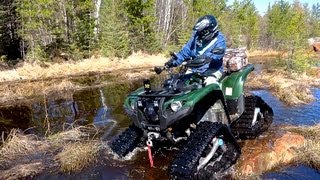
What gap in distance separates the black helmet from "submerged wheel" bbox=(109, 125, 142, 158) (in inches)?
74.8

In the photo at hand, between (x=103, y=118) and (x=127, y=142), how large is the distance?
12.0 feet

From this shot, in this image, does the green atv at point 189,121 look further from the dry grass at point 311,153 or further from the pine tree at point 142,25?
the pine tree at point 142,25

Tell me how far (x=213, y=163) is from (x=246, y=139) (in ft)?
6.13

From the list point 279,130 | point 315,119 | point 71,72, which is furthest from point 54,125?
point 71,72

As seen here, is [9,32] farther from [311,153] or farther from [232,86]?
[311,153]

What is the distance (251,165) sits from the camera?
5.34 metres

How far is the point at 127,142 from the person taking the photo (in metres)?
5.47

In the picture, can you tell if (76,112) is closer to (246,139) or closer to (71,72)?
(246,139)

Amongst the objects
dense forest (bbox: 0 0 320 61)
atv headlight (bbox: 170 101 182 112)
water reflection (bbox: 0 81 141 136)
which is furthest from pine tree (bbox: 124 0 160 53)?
atv headlight (bbox: 170 101 182 112)

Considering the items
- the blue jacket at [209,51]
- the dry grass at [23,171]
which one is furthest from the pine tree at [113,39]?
the dry grass at [23,171]

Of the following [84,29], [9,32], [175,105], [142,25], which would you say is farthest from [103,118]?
[9,32]

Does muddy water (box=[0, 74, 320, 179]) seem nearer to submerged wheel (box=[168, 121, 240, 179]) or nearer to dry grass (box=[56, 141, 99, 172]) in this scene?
dry grass (box=[56, 141, 99, 172])

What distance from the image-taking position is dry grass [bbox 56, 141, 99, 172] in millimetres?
5586

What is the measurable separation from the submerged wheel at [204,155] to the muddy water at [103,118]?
0.63 metres
